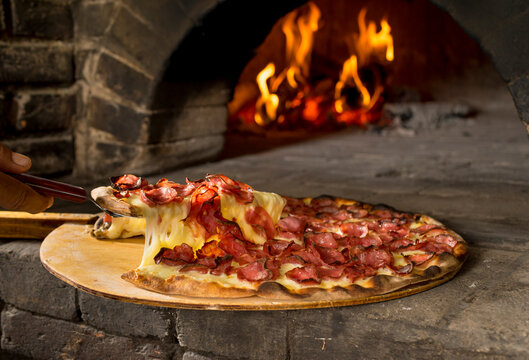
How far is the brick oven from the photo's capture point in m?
1.48

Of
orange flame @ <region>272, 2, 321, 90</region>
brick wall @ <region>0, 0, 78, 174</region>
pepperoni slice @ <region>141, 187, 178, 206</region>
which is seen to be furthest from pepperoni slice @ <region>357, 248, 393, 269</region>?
orange flame @ <region>272, 2, 321, 90</region>

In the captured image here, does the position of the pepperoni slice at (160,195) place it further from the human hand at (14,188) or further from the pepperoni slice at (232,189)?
the human hand at (14,188)

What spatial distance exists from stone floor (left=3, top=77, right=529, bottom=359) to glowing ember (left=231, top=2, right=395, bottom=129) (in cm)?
157

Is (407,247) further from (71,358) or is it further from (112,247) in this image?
(71,358)

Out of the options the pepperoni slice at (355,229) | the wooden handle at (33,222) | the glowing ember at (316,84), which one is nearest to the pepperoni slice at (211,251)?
the pepperoni slice at (355,229)

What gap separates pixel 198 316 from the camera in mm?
1644

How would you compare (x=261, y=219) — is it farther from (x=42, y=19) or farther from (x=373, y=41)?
(x=373, y=41)

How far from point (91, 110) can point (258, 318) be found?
8.09 ft

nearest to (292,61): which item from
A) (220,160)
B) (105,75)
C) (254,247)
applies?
(220,160)

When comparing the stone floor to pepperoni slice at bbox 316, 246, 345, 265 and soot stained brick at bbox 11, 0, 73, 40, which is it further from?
soot stained brick at bbox 11, 0, 73, 40

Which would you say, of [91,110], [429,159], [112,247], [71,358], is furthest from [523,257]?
[91,110]

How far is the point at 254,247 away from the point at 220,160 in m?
2.48

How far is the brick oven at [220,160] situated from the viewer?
1.48 metres

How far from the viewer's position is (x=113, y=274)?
1.57m
